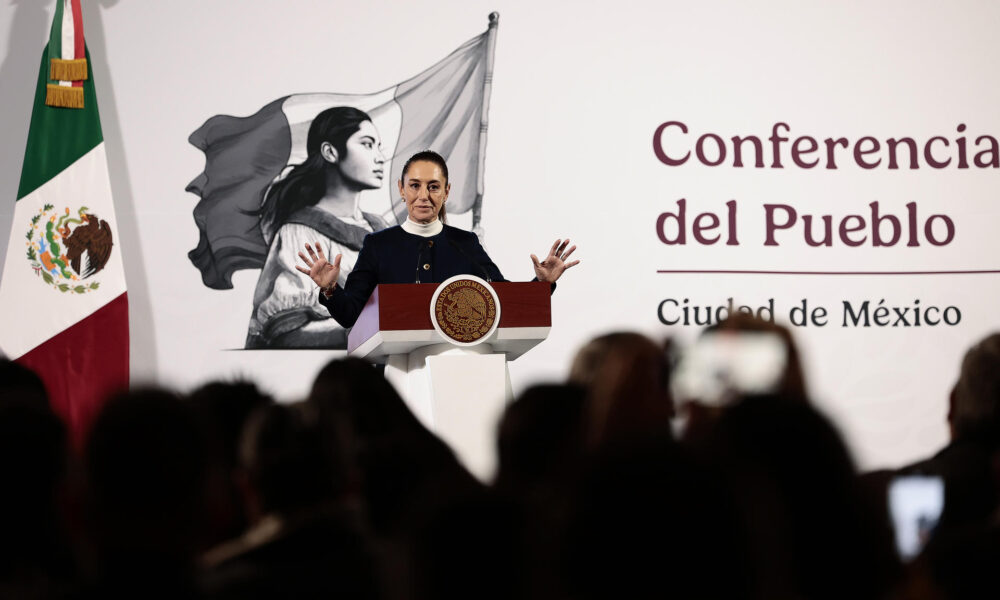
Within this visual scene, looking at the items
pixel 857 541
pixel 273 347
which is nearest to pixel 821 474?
pixel 857 541

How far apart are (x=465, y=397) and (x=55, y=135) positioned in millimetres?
3379

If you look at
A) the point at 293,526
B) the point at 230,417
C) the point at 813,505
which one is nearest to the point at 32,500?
the point at 293,526

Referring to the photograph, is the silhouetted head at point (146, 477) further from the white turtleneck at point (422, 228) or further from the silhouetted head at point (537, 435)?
the white turtleneck at point (422, 228)

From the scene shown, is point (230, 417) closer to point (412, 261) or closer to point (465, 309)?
point (465, 309)

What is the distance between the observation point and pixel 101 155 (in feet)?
20.1

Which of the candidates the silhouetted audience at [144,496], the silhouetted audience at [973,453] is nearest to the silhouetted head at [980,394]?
the silhouetted audience at [973,453]

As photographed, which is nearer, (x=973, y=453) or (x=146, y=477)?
(x=146, y=477)

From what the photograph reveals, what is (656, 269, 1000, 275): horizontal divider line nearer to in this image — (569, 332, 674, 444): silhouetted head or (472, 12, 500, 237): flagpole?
(472, 12, 500, 237): flagpole

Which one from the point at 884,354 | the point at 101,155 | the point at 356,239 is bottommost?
the point at 884,354

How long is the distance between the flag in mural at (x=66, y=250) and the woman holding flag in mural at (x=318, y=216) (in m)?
0.85

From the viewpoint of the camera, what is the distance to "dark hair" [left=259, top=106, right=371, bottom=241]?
649 centimetres

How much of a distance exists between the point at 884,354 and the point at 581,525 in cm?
621

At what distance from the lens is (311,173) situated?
21.4 feet

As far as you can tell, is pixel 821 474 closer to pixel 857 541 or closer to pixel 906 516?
pixel 857 541
